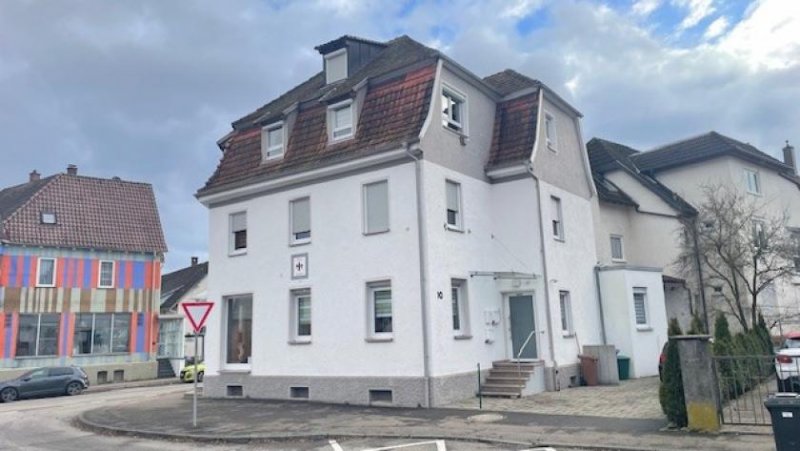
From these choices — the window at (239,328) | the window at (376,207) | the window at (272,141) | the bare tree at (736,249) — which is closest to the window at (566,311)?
the window at (376,207)

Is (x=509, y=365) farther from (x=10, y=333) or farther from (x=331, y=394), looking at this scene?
(x=10, y=333)

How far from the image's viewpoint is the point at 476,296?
17438 millimetres

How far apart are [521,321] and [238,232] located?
9693mm

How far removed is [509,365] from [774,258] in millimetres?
14170

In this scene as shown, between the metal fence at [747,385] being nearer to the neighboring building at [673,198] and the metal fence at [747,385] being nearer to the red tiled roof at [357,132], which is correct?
the red tiled roof at [357,132]

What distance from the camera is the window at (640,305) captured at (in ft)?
70.5

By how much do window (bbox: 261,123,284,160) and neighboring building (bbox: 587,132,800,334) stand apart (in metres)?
13.2

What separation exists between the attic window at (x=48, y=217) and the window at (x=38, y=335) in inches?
200

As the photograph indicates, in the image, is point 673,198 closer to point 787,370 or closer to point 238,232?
point 787,370

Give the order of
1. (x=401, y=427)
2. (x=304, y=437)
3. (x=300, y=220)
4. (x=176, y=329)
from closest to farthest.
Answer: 1. (x=304, y=437)
2. (x=401, y=427)
3. (x=300, y=220)
4. (x=176, y=329)

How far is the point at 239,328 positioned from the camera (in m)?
20.0

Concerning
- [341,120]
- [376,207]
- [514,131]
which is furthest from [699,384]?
[341,120]

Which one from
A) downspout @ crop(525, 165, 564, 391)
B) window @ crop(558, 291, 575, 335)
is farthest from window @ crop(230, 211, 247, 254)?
window @ crop(558, 291, 575, 335)

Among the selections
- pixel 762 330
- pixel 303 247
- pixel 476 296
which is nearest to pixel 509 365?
pixel 476 296
